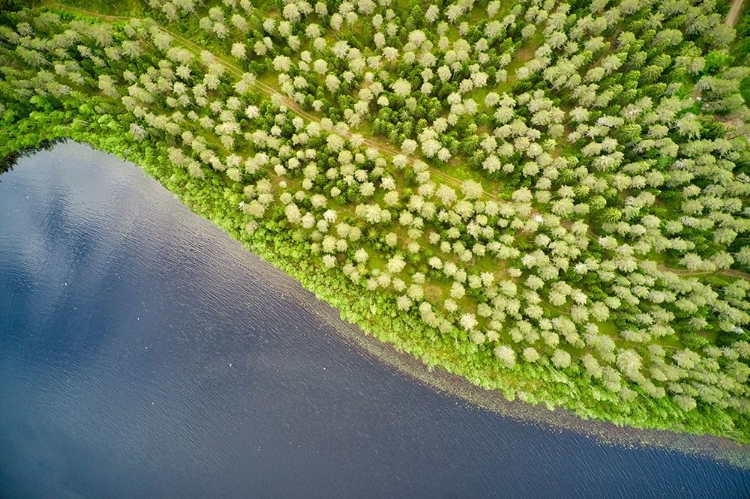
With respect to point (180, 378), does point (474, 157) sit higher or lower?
higher

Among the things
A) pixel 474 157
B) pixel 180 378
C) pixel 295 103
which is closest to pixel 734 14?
pixel 474 157

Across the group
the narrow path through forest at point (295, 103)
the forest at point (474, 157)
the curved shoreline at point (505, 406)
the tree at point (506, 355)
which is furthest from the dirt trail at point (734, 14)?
the tree at point (506, 355)

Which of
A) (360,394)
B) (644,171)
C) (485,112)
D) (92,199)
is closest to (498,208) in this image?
(485,112)

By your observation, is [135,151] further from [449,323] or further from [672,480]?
[672,480]

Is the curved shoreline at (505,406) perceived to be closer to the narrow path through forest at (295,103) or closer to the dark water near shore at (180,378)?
the dark water near shore at (180,378)

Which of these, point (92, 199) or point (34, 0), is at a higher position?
point (34, 0)

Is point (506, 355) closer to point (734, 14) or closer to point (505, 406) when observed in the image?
point (505, 406)
